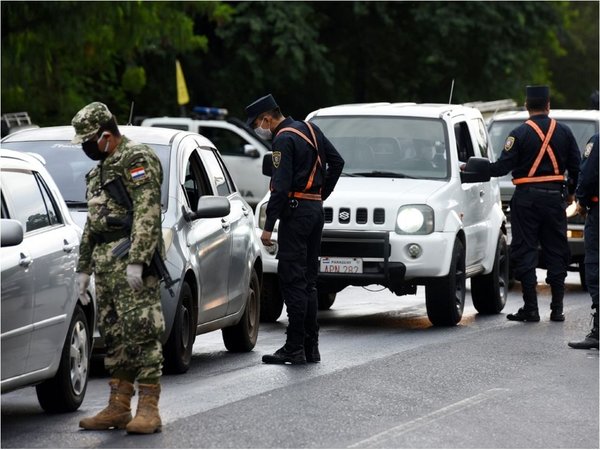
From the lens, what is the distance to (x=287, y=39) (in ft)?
126

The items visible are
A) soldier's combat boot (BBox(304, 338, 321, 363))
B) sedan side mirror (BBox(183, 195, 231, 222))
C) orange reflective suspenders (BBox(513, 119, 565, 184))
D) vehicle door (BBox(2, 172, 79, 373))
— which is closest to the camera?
vehicle door (BBox(2, 172, 79, 373))

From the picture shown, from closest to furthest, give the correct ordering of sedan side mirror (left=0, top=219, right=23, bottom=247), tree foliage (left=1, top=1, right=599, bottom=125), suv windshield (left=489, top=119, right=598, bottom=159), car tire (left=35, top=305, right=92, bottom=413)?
sedan side mirror (left=0, top=219, right=23, bottom=247), car tire (left=35, top=305, right=92, bottom=413), suv windshield (left=489, top=119, right=598, bottom=159), tree foliage (left=1, top=1, right=599, bottom=125)

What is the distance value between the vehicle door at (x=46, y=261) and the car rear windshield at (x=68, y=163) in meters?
1.95

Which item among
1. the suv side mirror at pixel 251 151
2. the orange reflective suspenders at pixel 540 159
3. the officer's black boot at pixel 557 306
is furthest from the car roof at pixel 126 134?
the suv side mirror at pixel 251 151

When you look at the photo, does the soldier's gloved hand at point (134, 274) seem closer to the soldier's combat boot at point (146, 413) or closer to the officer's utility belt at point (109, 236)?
the officer's utility belt at point (109, 236)

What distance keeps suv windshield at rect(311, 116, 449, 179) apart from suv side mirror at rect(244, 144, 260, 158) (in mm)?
15845

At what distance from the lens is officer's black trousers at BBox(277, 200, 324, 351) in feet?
37.3

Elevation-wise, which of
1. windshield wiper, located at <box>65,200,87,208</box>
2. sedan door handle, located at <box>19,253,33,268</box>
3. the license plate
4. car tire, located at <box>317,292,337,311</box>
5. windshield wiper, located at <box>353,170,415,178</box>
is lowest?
car tire, located at <box>317,292,337,311</box>

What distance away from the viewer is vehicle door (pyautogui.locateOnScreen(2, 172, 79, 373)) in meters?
8.64

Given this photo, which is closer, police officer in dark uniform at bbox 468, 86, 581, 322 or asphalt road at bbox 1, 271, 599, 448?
asphalt road at bbox 1, 271, 599, 448

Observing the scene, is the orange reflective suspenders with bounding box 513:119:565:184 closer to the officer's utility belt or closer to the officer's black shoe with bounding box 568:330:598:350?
the officer's black shoe with bounding box 568:330:598:350

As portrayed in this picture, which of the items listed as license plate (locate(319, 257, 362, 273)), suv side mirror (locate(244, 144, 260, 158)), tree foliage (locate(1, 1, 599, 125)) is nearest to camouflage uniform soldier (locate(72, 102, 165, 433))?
license plate (locate(319, 257, 362, 273))

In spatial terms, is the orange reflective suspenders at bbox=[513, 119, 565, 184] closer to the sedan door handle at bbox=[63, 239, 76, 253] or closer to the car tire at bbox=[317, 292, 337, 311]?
the car tire at bbox=[317, 292, 337, 311]

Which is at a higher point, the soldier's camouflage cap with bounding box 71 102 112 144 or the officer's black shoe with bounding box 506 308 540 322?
the soldier's camouflage cap with bounding box 71 102 112 144
